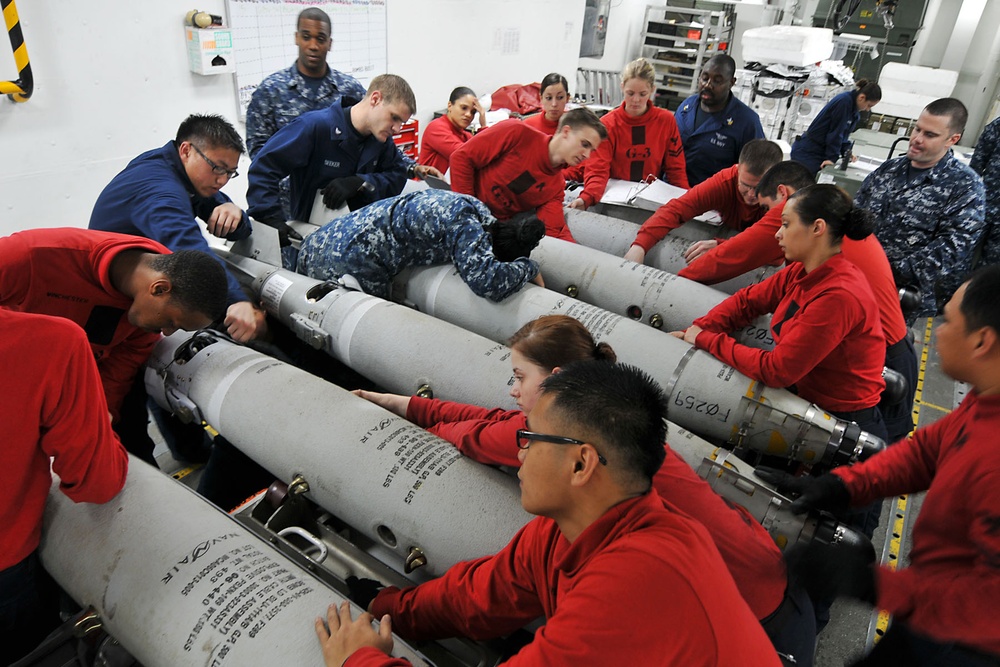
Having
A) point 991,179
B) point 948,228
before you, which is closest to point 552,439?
point 948,228

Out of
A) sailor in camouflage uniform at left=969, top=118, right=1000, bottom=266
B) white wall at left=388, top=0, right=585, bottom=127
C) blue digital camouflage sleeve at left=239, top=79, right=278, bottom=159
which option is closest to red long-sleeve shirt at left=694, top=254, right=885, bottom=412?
blue digital camouflage sleeve at left=239, top=79, right=278, bottom=159

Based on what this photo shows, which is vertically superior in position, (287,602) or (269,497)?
(287,602)

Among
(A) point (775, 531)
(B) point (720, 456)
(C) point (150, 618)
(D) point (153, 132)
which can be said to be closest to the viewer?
(C) point (150, 618)

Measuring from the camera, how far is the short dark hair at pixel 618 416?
1041mm

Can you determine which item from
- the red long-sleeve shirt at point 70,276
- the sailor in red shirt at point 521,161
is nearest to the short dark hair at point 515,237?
the sailor in red shirt at point 521,161

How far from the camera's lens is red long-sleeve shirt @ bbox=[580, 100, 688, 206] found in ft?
12.9

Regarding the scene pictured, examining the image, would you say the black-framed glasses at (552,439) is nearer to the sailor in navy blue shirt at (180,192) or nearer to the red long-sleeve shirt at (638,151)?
the sailor in navy blue shirt at (180,192)

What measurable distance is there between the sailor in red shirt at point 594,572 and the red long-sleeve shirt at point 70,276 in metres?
1.23

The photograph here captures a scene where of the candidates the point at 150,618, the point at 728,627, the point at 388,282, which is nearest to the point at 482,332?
the point at 388,282

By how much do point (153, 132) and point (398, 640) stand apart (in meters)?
3.66

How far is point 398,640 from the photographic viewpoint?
4.10 ft

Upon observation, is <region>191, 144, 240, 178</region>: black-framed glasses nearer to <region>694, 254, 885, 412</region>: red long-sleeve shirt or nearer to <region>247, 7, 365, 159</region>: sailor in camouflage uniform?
<region>247, 7, 365, 159</region>: sailor in camouflage uniform

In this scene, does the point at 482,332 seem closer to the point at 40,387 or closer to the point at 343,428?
the point at 343,428

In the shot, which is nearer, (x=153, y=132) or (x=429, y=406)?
(x=429, y=406)
